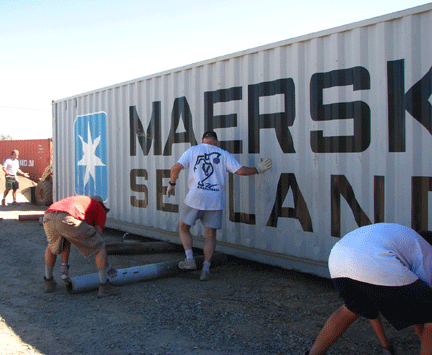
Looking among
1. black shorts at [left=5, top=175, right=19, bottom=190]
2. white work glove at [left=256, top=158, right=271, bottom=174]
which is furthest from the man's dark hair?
black shorts at [left=5, top=175, right=19, bottom=190]

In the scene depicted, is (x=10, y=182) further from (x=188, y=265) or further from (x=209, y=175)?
(x=209, y=175)

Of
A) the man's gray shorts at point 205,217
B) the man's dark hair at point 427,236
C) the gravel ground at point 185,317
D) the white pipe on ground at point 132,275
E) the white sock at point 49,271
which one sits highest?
the man's dark hair at point 427,236

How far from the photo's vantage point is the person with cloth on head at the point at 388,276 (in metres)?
2.18

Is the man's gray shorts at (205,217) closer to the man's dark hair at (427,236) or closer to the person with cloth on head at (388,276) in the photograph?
the person with cloth on head at (388,276)

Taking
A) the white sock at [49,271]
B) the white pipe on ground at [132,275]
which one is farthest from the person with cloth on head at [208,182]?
the white sock at [49,271]

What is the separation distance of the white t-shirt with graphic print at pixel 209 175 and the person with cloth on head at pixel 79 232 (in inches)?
43.3

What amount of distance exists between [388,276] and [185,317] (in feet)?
6.59

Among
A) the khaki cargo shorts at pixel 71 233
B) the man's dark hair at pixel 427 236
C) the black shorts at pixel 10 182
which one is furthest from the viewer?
the black shorts at pixel 10 182

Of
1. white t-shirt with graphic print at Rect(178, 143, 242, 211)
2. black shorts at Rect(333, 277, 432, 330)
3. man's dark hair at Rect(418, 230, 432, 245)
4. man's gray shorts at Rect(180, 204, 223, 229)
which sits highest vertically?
white t-shirt with graphic print at Rect(178, 143, 242, 211)

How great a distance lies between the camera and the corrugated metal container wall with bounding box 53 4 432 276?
149 inches

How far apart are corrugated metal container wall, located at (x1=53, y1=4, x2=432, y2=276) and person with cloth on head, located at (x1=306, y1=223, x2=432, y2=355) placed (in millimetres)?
1592

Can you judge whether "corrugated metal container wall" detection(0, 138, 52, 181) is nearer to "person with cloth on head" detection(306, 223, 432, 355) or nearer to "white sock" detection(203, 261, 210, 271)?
"white sock" detection(203, 261, 210, 271)

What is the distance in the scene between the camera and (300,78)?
4.56m

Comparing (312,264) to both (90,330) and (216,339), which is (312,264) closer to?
(216,339)
